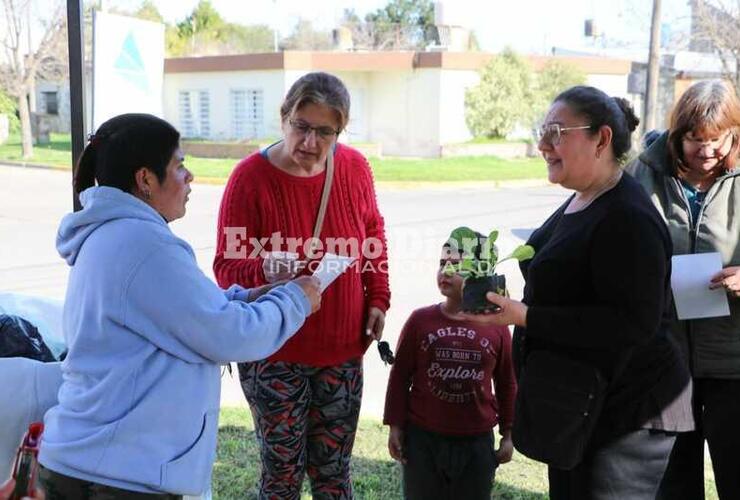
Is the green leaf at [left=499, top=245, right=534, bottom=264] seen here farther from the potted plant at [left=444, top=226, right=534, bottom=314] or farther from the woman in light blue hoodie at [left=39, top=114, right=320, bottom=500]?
the woman in light blue hoodie at [left=39, top=114, right=320, bottom=500]

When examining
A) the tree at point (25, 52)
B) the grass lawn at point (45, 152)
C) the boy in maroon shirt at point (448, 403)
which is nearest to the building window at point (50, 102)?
the grass lawn at point (45, 152)

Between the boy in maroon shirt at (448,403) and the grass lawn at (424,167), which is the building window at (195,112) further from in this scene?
the boy in maroon shirt at (448,403)

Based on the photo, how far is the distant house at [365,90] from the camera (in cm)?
2500

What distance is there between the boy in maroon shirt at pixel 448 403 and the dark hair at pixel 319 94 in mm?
762

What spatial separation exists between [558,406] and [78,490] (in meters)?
1.27

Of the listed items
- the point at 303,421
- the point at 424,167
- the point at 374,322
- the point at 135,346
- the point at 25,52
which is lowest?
the point at 424,167

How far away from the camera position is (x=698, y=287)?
255 centimetres

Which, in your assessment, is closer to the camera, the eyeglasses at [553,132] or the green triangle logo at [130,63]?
the eyeglasses at [553,132]

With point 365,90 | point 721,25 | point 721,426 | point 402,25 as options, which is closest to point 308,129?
point 721,426

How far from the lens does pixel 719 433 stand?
2.68 m

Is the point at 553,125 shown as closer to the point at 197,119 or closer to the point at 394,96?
the point at 394,96

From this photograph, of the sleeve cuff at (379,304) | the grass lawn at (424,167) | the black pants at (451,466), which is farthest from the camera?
the grass lawn at (424,167)

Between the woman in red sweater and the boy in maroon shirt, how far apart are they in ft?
0.57

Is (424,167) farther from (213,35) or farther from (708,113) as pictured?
(213,35)
